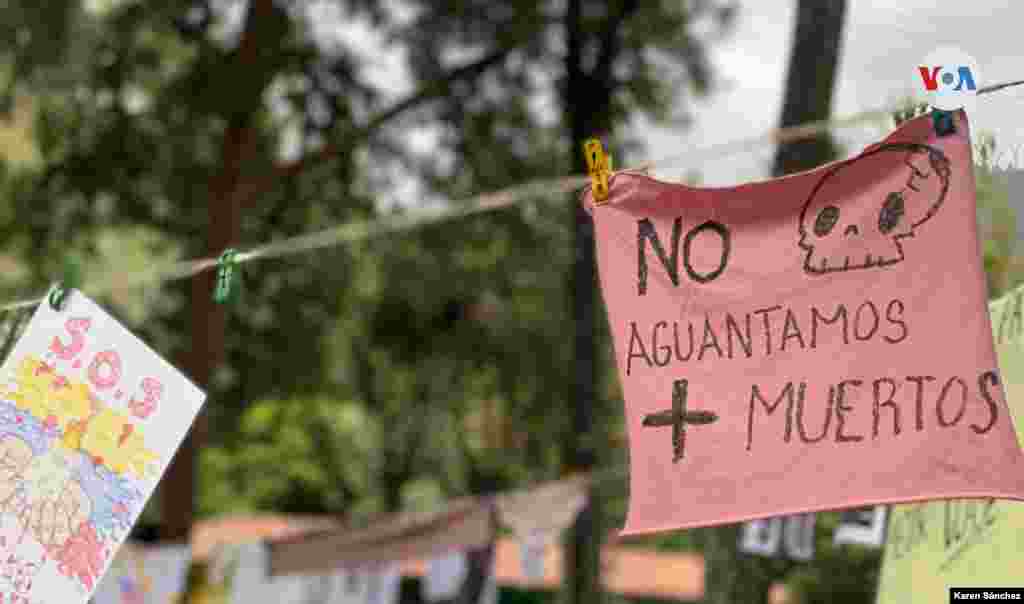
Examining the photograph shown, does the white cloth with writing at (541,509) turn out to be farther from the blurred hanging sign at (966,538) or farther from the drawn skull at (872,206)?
the drawn skull at (872,206)

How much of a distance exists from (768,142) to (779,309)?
695 mm

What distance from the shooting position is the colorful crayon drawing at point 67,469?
4559 mm

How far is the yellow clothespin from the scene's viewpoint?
3957 mm

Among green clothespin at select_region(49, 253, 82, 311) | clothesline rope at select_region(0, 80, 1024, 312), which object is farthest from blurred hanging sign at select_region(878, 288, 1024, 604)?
green clothespin at select_region(49, 253, 82, 311)

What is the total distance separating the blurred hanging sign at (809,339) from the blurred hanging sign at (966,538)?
1.02 metres

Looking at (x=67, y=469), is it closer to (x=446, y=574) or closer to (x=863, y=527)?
(x=863, y=527)

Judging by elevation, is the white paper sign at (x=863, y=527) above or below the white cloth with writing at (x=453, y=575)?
below

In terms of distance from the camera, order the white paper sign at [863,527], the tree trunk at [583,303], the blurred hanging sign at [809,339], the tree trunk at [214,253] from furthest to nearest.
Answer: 1. the tree trunk at [214,253]
2. the tree trunk at [583,303]
3. the white paper sign at [863,527]
4. the blurred hanging sign at [809,339]

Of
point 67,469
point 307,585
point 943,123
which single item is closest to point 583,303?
point 307,585

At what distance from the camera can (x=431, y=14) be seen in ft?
44.7

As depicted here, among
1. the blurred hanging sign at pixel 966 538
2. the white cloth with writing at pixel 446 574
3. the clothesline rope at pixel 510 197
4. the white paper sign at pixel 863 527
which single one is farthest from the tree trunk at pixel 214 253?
the blurred hanging sign at pixel 966 538

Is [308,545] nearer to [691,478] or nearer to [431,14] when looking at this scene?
[431,14]

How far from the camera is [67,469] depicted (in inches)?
182

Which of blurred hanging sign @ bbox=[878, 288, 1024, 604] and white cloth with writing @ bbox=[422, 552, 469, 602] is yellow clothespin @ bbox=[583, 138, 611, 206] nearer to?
blurred hanging sign @ bbox=[878, 288, 1024, 604]
